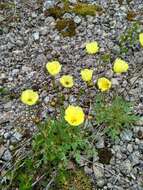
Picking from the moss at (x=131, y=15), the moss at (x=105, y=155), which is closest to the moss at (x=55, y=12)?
the moss at (x=131, y=15)

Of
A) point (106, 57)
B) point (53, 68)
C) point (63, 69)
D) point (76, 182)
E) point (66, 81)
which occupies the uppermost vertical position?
point (53, 68)

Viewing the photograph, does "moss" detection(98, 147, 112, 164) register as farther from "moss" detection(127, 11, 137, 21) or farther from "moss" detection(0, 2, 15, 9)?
"moss" detection(0, 2, 15, 9)

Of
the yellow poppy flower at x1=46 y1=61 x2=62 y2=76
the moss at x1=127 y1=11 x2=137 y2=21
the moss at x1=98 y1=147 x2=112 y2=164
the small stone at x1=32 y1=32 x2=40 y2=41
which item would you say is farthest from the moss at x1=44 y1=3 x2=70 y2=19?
the moss at x1=98 y1=147 x2=112 y2=164

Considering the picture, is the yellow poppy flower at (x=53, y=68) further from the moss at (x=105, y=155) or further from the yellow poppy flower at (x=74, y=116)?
the moss at (x=105, y=155)

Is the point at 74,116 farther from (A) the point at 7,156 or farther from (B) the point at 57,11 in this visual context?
(B) the point at 57,11

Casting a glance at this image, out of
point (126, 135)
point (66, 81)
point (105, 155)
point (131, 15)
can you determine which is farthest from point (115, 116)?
point (131, 15)
